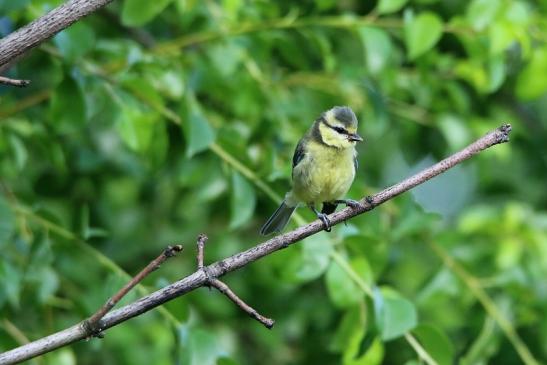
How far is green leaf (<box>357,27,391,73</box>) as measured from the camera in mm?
3512

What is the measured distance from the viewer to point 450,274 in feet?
11.7

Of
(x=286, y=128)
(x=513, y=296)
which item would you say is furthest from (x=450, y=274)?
(x=286, y=128)

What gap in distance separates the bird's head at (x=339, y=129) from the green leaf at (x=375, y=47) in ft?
1.11

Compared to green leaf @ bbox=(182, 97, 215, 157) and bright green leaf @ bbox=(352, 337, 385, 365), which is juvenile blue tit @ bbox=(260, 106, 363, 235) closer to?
green leaf @ bbox=(182, 97, 215, 157)

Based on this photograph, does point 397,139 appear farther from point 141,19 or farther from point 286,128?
point 141,19

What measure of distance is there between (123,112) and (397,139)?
1.90m

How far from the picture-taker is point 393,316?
2.94 metres

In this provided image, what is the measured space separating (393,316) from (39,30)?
1511mm

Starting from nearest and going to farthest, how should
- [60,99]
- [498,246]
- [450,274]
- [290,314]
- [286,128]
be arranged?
1. [60,99]
2. [450,274]
3. [286,128]
4. [498,246]
5. [290,314]

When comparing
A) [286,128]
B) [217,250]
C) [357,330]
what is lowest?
[217,250]

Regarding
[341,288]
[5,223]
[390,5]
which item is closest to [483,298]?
[341,288]

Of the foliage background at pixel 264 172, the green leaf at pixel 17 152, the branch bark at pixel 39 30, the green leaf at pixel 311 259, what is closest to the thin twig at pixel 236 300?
the branch bark at pixel 39 30

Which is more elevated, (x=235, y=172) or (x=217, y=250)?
(x=235, y=172)

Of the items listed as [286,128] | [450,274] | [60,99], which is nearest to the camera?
[60,99]
